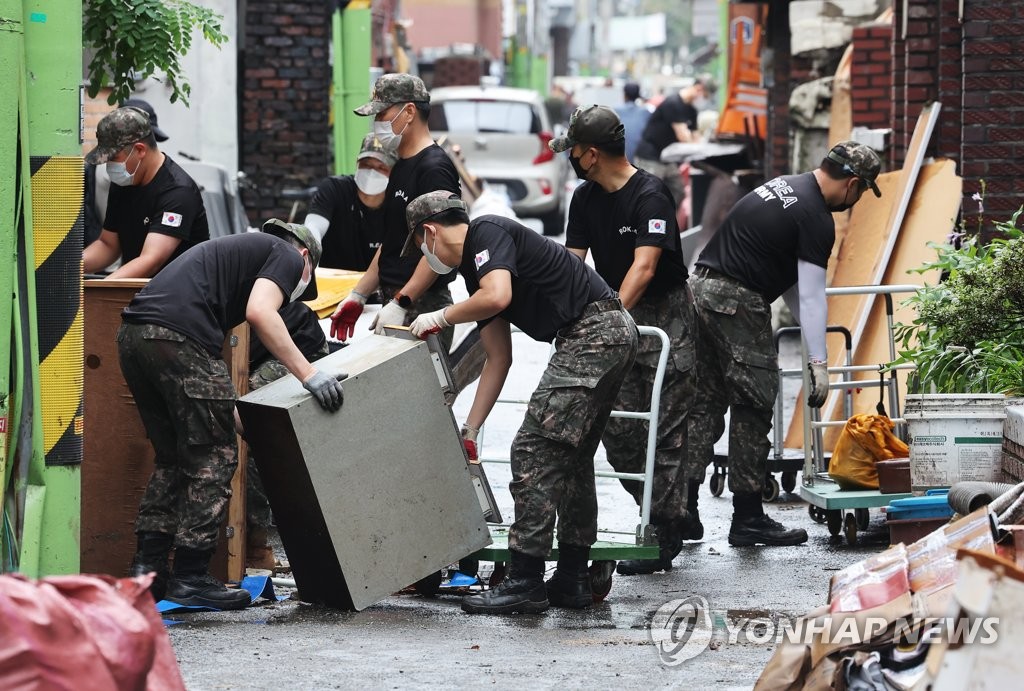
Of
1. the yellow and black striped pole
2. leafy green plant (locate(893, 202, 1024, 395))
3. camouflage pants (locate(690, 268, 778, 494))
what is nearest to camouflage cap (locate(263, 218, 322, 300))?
the yellow and black striped pole

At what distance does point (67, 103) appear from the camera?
185 inches

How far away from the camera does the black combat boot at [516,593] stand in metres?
5.68

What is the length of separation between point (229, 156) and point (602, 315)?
28.9 ft

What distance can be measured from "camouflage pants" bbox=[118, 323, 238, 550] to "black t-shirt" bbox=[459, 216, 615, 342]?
1.04m

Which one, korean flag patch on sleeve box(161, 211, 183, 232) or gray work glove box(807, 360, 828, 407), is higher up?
korean flag patch on sleeve box(161, 211, 183, 232)

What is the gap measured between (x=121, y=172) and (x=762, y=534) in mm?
3260

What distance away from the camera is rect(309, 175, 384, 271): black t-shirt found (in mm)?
7414

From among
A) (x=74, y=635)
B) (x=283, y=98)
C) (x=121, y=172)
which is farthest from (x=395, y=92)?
(x=283, y=98)

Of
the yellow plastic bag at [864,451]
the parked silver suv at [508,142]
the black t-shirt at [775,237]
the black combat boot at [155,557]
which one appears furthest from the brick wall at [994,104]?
the parked silver suv at [508,142]

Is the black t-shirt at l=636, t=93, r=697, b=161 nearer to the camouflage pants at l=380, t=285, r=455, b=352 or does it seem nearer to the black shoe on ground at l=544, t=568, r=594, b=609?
the camouflage pants at l=380, t=285, r=455, b=352

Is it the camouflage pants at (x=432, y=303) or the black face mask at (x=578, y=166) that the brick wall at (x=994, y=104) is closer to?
the black face mask at (x=578, y=166)

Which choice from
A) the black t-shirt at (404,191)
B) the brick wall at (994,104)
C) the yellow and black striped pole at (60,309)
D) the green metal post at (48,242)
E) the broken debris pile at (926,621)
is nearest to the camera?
the broken debris pile at (926,621)

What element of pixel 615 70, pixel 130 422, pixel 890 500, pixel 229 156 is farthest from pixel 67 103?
pixel 615 70

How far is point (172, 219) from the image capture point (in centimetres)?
677
